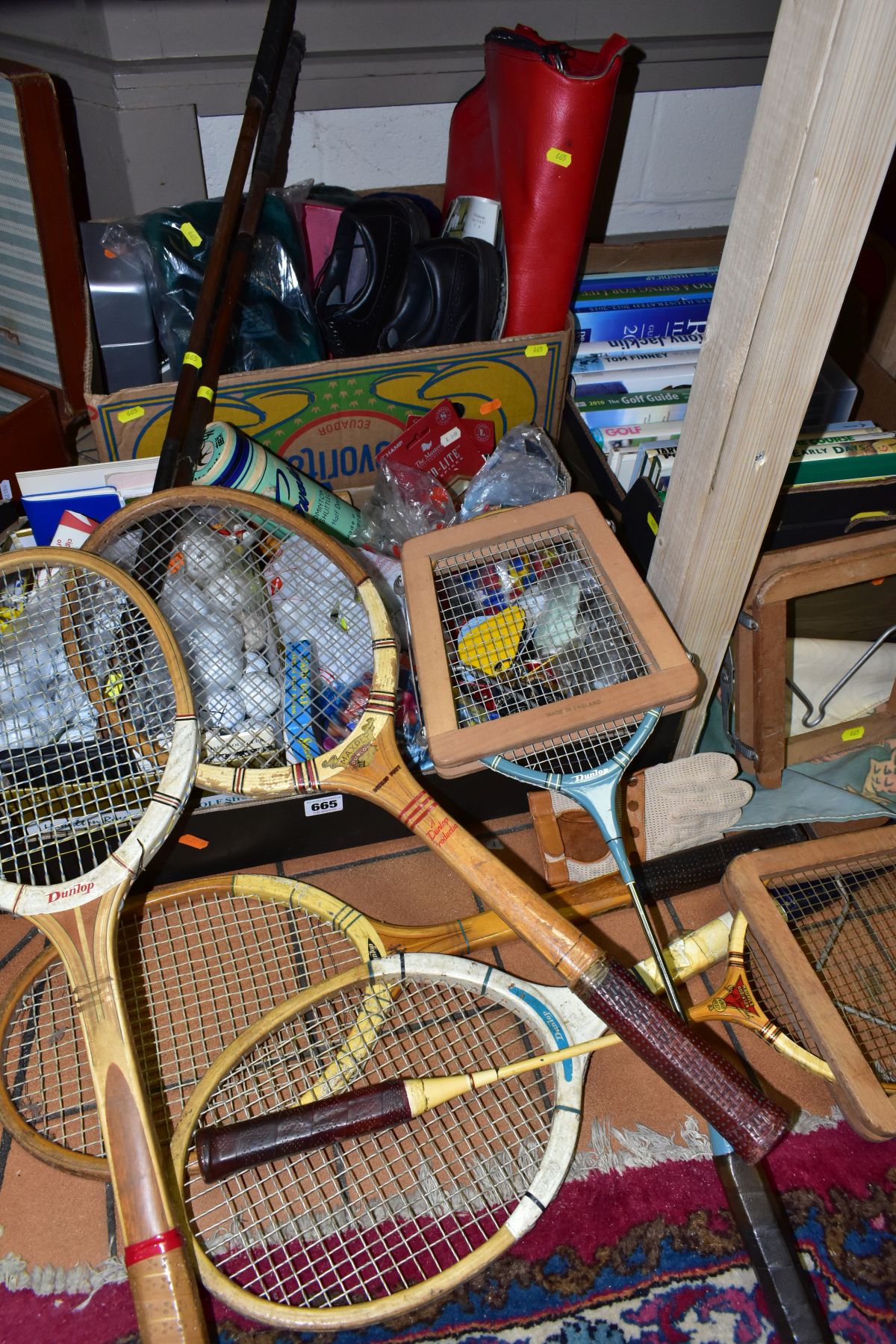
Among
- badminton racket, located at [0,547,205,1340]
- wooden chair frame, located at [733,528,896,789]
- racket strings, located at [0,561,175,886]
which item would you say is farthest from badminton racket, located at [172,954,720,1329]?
wooden chair frame, located at [733,528,896,789]

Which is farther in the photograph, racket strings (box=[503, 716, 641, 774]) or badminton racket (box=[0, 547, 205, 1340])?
racket strings (box=[503, 716, 641, 774])

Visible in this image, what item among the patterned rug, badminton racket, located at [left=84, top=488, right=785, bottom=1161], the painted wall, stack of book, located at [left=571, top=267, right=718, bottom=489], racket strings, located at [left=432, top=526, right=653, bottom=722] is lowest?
the patterned rug

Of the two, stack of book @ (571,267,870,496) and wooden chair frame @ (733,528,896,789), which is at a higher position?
stack of book @ (571,267,870,496)

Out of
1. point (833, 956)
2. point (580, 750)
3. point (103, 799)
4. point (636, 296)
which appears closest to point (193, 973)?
point (103, 799)

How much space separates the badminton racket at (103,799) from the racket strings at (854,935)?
937mm

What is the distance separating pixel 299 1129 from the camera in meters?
1.13

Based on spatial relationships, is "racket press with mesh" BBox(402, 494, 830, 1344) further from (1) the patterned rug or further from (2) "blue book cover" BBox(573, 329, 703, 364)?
(2) "blue book cover" BBox(573, 329, 703, 364)

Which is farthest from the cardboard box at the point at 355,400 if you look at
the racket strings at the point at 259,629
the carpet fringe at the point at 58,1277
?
the carpet fringe at the point at 58,1277

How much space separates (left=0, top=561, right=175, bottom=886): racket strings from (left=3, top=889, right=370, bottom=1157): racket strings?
17cm

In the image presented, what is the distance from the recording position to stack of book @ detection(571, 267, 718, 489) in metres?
1.92

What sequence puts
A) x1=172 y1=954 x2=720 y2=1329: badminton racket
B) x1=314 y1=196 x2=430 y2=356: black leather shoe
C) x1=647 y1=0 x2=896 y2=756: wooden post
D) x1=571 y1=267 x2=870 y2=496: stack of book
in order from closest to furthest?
x1=647 y1=0 x2=896 y2=756: wooden post, x1=172 y1=954 x2=720 y2=1329: badminton racket, x1=571 y1=267 x2=870 y2=496: stack of book, x1=314 y1=196 x2=430 y2=356: black leather shoe

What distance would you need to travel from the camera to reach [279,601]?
1.50m

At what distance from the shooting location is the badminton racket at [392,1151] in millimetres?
1161

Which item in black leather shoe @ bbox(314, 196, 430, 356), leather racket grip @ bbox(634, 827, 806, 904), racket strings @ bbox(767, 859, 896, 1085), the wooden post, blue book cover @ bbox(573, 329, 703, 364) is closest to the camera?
the wooden post
